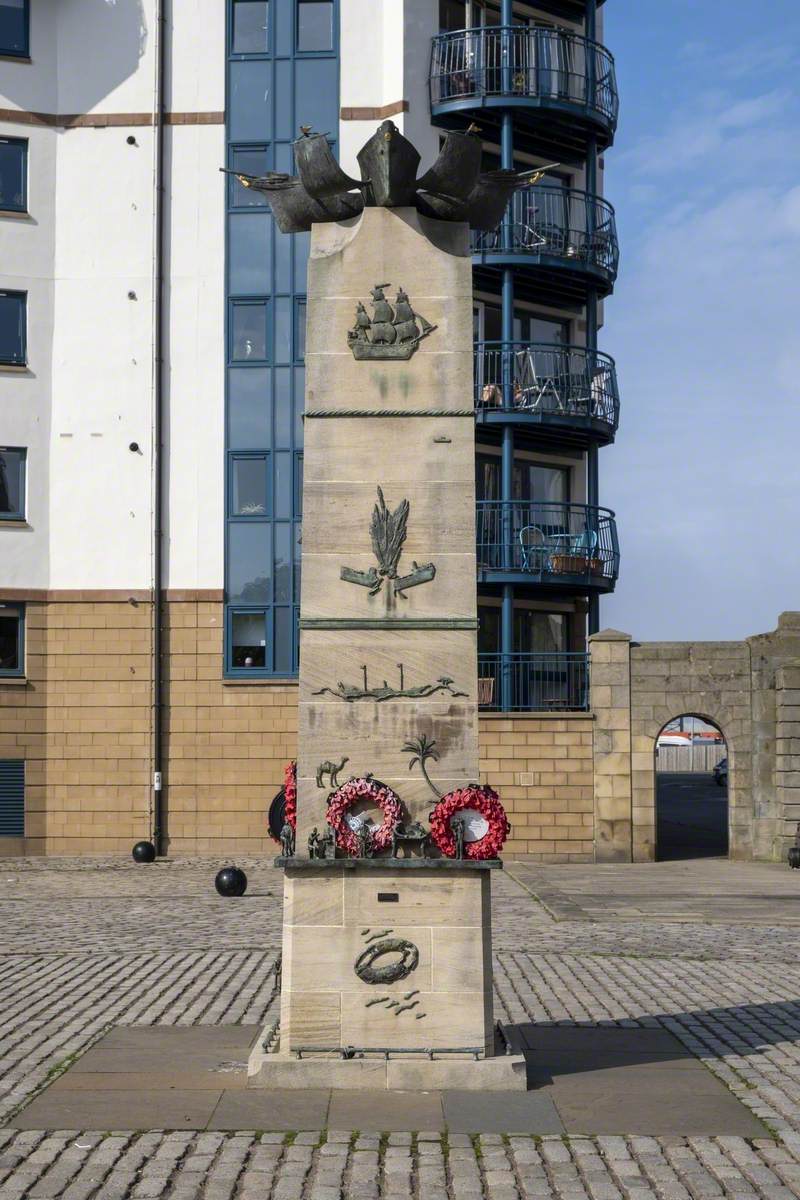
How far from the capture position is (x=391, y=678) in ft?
35.6

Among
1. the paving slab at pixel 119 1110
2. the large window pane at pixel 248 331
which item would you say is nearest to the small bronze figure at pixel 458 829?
the paving slab at pixel 119 1110

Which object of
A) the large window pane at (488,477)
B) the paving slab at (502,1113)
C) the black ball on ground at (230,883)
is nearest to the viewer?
the paving slab at (502,1113)

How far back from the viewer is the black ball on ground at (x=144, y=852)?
31.2 m

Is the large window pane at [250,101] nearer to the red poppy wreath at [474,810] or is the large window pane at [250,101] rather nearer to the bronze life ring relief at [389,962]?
the red poppy wreath at [474,810]

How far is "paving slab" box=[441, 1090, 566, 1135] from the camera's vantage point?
31.0 feet

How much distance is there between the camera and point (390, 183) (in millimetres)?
11250

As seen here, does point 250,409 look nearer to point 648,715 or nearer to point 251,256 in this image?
point 251,256

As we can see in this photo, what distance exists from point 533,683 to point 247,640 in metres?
5.80

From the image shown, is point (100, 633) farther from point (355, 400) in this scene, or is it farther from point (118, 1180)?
point (118, 1180)

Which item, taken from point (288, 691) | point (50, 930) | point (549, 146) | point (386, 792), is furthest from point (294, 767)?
point (549, 146)

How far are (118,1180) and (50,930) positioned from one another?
12.0m

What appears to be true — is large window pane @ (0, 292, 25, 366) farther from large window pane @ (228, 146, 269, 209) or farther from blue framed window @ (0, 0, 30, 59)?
blue framed window @ (0, 0, 30, 59)

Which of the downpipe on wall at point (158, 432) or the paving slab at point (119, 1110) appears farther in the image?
the downpipe on wall at point (158, 432)

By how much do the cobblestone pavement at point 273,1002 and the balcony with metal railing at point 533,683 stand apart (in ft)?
23.7
